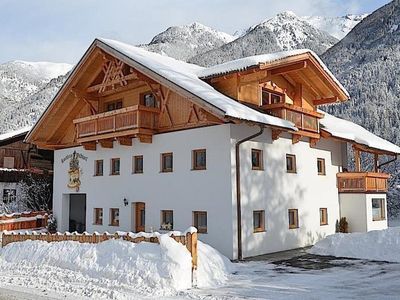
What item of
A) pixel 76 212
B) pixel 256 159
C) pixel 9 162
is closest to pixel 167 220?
pixel 256 159

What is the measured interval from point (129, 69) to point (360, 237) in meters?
Result: 11.9

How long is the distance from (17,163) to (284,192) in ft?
84.3

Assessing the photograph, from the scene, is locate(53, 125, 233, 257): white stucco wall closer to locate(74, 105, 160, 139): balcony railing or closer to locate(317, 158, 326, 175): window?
locate(74, 105, 160, 139): balcony railing

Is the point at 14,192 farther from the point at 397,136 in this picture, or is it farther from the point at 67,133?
the point at 397,136

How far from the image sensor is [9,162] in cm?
3716

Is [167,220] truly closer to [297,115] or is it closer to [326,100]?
[297,115]

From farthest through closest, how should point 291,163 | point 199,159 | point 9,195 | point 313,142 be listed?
point 9,195 → point 313,142 → point 291,163 → point 199,159

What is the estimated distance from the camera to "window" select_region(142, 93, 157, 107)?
2034cm

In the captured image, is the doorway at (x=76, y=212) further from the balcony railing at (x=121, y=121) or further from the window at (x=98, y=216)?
the balcony railing at (x=121, y=121)

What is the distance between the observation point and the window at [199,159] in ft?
58.6

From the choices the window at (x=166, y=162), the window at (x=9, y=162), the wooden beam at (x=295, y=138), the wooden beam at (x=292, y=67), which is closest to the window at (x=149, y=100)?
the window at (x=166, y=162)

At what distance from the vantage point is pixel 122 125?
63.7 feet

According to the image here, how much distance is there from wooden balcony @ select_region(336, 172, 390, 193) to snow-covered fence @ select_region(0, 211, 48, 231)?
56.1 feet

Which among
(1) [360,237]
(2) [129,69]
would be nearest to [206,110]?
(2) [129,69]
